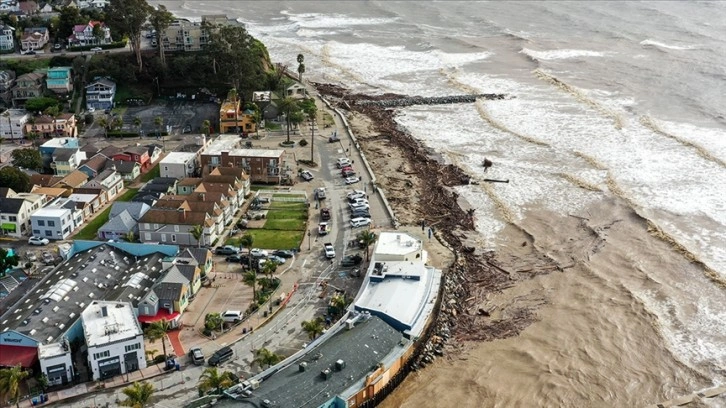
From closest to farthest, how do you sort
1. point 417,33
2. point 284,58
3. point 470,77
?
point 470,77 → point 284,58 → point 417,33

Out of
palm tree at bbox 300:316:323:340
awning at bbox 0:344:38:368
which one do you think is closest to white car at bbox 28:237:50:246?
awning at bbox 0:344:38:368

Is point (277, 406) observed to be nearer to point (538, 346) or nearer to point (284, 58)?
point (538, 346)

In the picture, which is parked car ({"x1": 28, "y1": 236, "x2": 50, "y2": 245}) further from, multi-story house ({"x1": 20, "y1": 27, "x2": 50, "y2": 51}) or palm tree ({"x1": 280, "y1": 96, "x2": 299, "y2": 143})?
multi-story house ({"x1": 20, "y1": 27, "x2": 50, "y2": 51})

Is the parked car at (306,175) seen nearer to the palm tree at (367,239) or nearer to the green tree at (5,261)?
the palm tree at (367,239)

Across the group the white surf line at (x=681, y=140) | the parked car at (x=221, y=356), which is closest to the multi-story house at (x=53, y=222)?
the parked car at (x=221, y=356)

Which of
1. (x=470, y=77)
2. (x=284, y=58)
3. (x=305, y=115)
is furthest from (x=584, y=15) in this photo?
(x=305, y=115)
